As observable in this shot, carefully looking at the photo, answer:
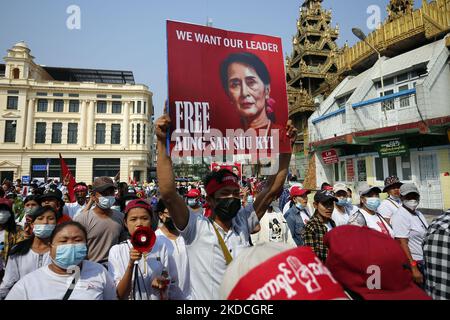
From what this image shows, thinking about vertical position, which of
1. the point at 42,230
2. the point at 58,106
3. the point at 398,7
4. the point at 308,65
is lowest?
the point at 42,230

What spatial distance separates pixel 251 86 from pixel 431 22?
Result: 14.6 meters

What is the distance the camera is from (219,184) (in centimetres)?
212

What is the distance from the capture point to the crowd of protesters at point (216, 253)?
2.88 ft

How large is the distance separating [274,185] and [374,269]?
5.37 feet

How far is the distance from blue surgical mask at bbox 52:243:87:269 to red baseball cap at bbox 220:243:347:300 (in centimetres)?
→ 154

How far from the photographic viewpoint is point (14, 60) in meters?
36.8

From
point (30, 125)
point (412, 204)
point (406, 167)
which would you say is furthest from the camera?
point (30, 125)

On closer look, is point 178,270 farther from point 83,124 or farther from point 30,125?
point 30,125

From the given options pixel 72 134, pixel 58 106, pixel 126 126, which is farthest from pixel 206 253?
pixel 58 106

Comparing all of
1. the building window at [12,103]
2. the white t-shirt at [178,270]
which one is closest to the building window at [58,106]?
the building window at [12,103]

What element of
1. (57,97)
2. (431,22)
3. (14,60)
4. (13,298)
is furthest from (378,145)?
(14,60)

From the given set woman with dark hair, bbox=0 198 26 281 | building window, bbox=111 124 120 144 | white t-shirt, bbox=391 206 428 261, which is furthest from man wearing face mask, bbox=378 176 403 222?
building window, bbox=111 124 120 144

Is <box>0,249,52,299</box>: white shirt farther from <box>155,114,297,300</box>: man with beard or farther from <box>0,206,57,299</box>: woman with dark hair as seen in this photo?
<box>155,114,297,300</box>: man with beard
